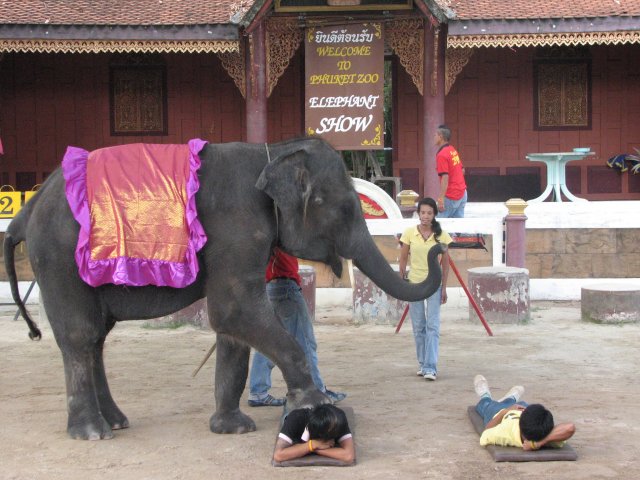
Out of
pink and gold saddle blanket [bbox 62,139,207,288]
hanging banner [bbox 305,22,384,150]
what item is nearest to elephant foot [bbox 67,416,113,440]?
pink and gold saddle blanket [bbox 62,139,207,288]

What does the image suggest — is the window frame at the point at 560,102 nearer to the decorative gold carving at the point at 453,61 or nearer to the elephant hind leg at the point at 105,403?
the decorative gold carving at the point at 453,61

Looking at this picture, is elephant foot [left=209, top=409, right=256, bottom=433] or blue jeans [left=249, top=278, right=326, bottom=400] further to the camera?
blue jeans [left=249, top=278, right=326, bottom=400]

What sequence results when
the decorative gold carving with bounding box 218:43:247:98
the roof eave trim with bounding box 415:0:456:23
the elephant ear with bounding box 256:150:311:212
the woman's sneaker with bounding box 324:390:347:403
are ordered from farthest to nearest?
1. the decorative gold carving with bounding box 218:43:247:98
2. the roof eave trim with bounding box 415:0:456:23
3. the woman's sneaker with bounding box 324:390:347:403
4. the elephant ear with bounding box 256:150:311:212

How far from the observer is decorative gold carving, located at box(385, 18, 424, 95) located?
15.4m

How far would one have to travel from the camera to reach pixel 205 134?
1833 centimetres

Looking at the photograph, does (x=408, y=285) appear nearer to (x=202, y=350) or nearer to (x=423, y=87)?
(x=202, y=350)

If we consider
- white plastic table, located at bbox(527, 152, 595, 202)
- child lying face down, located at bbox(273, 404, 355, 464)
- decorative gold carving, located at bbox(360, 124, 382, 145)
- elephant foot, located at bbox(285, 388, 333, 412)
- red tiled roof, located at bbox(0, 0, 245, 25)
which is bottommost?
child lying face down, located at bbox(273, 404, 355, 464)

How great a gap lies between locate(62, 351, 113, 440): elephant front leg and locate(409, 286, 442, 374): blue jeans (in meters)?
2.72

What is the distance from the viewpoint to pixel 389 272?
6.58 meters

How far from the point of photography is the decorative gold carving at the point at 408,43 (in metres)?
15.4

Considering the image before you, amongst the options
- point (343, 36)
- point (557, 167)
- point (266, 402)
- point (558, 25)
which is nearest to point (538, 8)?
point (558, 25)

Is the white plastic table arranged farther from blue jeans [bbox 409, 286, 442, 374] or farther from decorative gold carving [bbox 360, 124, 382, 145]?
blue jeans [bbox 409, 286, 442, 374]

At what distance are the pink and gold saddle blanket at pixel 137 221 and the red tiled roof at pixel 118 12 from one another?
9194 millimetres

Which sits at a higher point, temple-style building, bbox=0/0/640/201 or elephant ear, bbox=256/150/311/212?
temple-style building, bbox=0/0/640/201
